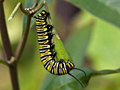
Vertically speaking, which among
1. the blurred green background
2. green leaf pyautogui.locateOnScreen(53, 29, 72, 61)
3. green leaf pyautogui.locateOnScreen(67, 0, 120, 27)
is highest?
green leaf pyautogui.locateOnScreen(67, 0, 120, 27)

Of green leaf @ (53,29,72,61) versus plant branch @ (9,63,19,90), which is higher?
green leaf @ (53,29,72,61)

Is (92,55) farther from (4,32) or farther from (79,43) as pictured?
(4,32)

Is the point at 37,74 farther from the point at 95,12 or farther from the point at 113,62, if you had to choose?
the point at 95,12

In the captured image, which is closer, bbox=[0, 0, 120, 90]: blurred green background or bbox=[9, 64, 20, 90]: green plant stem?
bbox=[9, 64, 20, 90]: green plant stem

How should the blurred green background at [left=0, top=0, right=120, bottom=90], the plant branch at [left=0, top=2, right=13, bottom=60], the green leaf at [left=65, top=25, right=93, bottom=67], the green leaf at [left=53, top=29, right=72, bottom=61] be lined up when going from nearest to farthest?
the green leaf at [left=53, top=29, right=72, bottom=61] < the plant branch at [left=0, top=2, right=13, bottom=60] < the green leaf at [left=65, top=25, right=93, bottom=67] < the blurred green background at [left=0, top=0, right=120, bottom=90]

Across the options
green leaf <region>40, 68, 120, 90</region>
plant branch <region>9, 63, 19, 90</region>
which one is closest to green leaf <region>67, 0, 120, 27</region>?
green leaf <region>40, 68, 120, 90</region>

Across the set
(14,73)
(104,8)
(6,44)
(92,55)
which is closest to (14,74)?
(14,73)

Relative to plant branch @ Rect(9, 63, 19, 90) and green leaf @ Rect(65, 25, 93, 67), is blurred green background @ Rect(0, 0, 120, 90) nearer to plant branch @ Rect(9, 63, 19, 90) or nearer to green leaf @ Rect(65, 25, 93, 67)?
green leaf @ Rect(65, 25, 93, 67)
